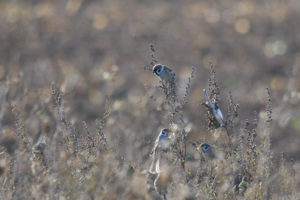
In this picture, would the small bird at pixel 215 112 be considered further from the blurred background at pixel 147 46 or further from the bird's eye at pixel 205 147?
the blurred background at pixel 147 46

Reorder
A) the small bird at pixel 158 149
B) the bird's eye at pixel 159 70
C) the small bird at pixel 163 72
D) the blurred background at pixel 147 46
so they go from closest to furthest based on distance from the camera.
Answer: the small bird at pixel 158 149 < the small bird at pixel 163 72 < the bird's eye at pixel 159 70 < the blurred background at pixel 147 46

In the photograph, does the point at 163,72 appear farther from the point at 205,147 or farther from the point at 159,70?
the point at 205,147

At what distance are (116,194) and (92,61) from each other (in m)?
8.35


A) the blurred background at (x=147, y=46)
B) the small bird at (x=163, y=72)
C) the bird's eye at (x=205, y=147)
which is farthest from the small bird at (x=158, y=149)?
the blurred background at (x=147, y=46)

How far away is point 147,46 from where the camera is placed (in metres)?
12.1

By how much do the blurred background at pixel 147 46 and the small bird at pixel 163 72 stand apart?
4.07 metres

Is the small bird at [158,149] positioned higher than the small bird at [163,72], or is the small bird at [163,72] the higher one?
the small bird at [163,72]

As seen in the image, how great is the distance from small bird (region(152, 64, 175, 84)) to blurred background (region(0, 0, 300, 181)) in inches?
160

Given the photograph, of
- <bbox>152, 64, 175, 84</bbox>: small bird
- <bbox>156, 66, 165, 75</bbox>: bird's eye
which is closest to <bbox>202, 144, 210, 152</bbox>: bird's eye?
<bbox>152, 64, 175, 84</bbox>: small bird

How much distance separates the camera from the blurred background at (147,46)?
396 inches

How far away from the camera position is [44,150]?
4.25m

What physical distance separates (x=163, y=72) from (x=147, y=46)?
7409 mm

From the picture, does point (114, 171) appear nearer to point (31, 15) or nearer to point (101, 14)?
point (31, 15)

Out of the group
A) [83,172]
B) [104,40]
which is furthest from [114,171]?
[104,40]
